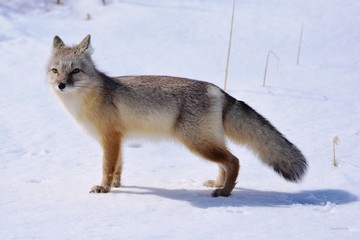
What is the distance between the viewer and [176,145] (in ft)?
17.3

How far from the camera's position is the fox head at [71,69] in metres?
4.84

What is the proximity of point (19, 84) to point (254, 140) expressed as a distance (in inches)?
160

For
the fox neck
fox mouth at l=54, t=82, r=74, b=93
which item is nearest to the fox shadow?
the fox neck

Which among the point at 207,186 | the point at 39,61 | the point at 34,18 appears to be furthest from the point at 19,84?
the point at 207,186

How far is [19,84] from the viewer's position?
765 cm

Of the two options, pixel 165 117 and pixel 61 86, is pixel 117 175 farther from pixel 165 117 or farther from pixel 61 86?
A: pixel 61 86

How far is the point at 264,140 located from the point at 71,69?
6.15 ft

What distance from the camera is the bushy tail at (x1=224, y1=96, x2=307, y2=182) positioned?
4.75 meters

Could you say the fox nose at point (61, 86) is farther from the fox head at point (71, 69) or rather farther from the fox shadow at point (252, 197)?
the fox shadow at point (252, 197)

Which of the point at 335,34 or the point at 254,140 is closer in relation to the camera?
the point at 254,140

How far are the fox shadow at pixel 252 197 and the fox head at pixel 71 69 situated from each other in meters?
1.03

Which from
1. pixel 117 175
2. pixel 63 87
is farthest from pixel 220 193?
pixel 63 87

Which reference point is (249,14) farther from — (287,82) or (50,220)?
(50,220)

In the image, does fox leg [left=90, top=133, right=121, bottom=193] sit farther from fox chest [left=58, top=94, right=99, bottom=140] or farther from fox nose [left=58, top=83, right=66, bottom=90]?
fox nose [left=58, top=83, right=66, bottom=90]
